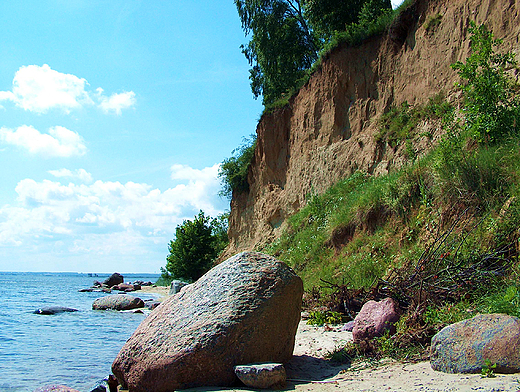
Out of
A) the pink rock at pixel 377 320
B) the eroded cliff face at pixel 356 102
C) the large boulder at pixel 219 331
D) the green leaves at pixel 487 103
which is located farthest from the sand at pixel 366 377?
the eroded cliff face at pixel 356 102

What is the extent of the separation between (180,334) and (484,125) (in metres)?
7.68

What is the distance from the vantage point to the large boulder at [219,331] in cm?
534

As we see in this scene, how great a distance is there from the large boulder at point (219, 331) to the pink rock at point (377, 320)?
3.03 feet

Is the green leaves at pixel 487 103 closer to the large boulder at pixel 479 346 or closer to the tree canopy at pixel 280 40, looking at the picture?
the large boulder at pixel 479 346

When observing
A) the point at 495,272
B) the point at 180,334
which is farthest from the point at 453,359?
the point at 180,334

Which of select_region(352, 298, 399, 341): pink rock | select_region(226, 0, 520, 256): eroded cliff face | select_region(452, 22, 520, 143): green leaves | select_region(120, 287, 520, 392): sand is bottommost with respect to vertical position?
select_region(120, 287, 520, 392): sand

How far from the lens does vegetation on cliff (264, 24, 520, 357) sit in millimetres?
5957

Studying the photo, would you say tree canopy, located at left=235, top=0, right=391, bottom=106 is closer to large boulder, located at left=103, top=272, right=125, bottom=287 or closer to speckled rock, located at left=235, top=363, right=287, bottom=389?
speckled rock, located at left=235, top=363, right=287, bottom=389

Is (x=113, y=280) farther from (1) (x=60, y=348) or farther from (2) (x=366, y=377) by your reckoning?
(2) (x=366, y=377)

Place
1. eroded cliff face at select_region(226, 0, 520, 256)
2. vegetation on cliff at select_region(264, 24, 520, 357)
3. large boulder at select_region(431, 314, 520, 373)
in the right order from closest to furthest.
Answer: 1. large boulder at select_region(431, 314, 520, 373)
2. vegetation on cliff at select_region(264, 24, 520, 357)
3. eroded cliff face at select_region(226, 0, 520, 256)

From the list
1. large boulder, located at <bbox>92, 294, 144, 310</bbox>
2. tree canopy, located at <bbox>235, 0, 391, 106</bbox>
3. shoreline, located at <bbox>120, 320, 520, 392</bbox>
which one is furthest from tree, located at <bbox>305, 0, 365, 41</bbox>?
shoreline, located at <bbox>120, 320, 520, 392</bbox>

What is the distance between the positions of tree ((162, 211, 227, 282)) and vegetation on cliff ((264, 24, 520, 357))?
18035mm

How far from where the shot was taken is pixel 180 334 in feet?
18.4

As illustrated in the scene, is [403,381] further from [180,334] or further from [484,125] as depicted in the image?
[484,125]
